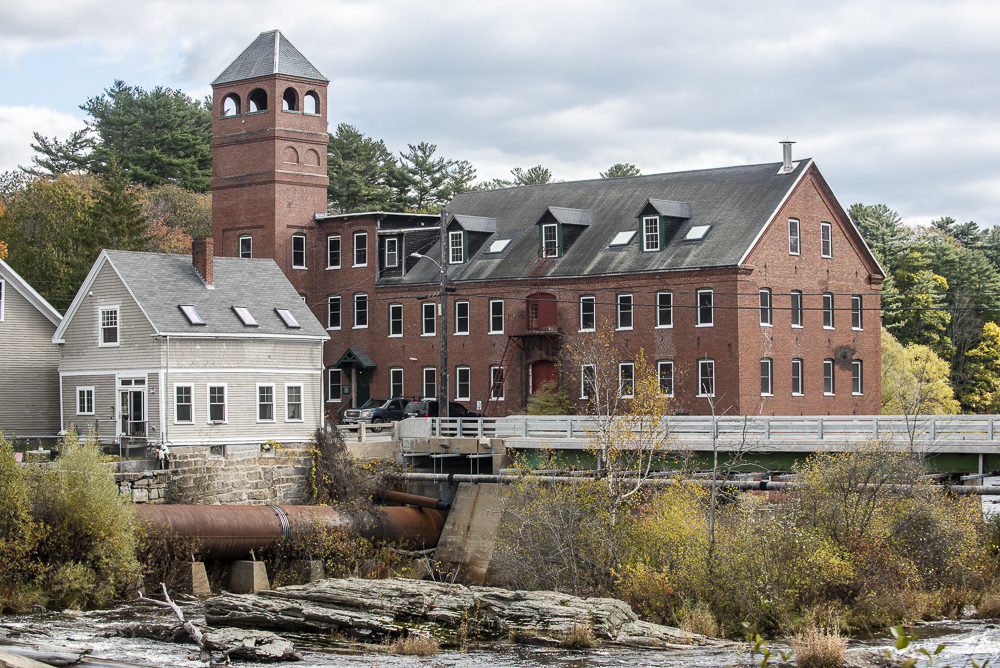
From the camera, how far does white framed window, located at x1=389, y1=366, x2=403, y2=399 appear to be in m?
58.0

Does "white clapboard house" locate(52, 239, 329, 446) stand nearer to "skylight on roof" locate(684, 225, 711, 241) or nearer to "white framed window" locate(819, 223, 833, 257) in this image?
"skylight on roof" locate(684, 225, 711, 241)

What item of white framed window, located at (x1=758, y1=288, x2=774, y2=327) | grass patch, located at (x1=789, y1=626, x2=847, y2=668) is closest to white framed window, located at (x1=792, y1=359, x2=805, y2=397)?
white framed window, located at (x1=758, y1=288, x2=774, y2=327)

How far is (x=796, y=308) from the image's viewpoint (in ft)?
167

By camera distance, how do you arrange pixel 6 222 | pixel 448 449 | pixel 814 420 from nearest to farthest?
pixel 814 420, pixel 448 449, pixel 6 222

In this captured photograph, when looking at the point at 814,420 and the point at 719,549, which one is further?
the point at 814,420

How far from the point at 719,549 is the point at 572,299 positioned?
2532cm

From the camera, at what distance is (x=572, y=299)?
52.7 metres

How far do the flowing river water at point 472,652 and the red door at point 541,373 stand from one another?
2738 cm

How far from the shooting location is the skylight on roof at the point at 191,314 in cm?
4212

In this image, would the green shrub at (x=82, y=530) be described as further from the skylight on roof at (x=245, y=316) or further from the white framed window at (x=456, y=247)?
the white framed window at (x=456, y=247)

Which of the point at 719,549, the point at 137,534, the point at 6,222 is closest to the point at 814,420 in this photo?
the point at 719,549

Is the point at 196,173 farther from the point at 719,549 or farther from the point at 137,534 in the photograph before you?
the point at 719,549

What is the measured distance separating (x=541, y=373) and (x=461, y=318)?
485 centimetres

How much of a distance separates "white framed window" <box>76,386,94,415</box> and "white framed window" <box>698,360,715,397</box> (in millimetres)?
22448
